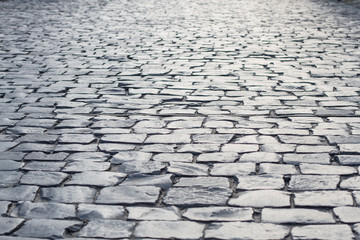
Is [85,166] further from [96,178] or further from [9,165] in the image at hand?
[9,165]

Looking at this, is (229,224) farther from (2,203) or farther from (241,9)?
(241,9)

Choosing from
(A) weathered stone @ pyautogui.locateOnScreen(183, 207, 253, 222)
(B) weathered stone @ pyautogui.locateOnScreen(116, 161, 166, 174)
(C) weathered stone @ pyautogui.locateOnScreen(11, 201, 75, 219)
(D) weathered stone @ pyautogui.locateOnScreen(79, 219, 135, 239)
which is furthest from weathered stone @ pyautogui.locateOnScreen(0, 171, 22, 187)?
(A) weathered stone @ pyautogui.locateOnScreen(183, 207, 253, 222)

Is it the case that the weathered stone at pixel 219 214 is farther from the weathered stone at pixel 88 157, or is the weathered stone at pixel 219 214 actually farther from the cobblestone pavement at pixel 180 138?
the weathered stone at pixel 88 157

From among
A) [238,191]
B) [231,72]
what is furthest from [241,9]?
[238,191]

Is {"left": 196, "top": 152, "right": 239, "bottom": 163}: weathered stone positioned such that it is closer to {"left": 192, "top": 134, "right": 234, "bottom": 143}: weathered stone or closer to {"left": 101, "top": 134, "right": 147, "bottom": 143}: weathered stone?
Answer: {"left": 192, "top": 134, "right": 234, "bottom": 143}: weathered stone

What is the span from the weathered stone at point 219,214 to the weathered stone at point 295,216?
10cm

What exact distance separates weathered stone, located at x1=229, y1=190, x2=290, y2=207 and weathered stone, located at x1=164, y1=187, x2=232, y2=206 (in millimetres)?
79

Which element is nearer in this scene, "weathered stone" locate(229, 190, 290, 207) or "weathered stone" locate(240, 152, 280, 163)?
"weathered stone" locate(229, 190, 290, 207)

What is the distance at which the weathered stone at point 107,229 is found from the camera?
3111mm

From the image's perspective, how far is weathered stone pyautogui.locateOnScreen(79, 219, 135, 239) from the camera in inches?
122

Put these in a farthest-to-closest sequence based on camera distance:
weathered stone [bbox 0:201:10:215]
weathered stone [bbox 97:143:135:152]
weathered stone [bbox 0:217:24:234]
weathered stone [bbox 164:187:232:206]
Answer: weathered stone [bbox 97:143:135:152], weathered stone [bbox 164:187:232:206], weathered stone [bbox 0:201:10:215], weathered stone [bbox 0:217:24:234]

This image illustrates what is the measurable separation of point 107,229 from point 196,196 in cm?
67

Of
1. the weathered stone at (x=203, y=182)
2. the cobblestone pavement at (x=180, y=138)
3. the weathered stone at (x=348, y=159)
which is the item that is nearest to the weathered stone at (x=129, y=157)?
the cobblestone pavement at (x=180, y=138)

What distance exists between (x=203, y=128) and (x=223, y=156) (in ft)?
2.55
